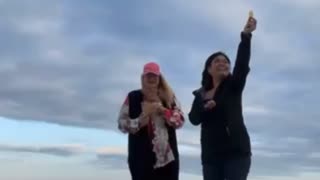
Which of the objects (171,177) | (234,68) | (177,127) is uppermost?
(234,68)

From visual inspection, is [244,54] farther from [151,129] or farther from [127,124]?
[127,124]

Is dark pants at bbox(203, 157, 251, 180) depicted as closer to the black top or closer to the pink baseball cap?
the black top

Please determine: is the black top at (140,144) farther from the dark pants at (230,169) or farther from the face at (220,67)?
the face at (220,67)

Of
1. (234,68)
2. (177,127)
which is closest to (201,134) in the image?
(177,127)

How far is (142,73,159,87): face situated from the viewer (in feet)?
33.3

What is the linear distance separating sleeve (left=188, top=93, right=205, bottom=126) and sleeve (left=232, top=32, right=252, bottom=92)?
55 centimetres

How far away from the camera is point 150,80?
10.2 meters

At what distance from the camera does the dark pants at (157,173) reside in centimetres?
1009

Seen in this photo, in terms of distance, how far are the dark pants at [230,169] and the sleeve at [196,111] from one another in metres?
0.66

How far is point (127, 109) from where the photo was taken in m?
10.2

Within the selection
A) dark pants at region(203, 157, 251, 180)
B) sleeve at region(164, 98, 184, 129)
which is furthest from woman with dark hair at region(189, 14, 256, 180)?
sleeve at region(164, 98, 184, 129)

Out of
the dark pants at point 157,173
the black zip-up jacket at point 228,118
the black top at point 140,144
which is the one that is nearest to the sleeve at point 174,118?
the black top at point 140,144

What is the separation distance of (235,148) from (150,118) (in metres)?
1.45

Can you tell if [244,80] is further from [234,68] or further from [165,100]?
[165,100]
